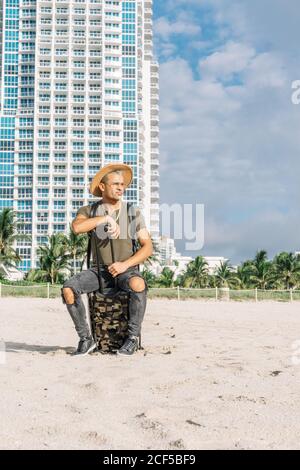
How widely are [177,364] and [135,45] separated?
111 m

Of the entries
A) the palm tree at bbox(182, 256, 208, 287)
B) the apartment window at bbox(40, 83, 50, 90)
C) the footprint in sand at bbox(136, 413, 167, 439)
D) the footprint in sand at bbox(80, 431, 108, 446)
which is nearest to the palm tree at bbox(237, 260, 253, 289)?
the palm tree at bbox(182, 256, 208, 287)

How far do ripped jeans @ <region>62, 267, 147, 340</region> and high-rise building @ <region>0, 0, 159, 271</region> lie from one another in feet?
307

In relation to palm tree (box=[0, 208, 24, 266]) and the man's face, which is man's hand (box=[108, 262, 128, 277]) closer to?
the man's face

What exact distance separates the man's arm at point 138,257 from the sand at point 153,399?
791mm

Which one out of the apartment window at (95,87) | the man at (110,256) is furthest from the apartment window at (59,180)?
the man at (110,256)

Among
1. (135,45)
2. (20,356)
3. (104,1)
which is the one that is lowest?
(20,356)

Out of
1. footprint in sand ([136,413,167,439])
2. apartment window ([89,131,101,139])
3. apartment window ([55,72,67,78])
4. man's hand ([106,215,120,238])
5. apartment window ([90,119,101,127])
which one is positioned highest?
apartment window ([55,72,67,78])

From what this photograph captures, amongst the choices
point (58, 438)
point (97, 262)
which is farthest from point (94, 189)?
point (58, 438)

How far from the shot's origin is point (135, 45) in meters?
108

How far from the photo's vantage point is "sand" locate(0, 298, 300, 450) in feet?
7.73

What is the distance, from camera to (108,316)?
4926 mm

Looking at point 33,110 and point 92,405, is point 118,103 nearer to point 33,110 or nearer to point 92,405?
point 33,110
